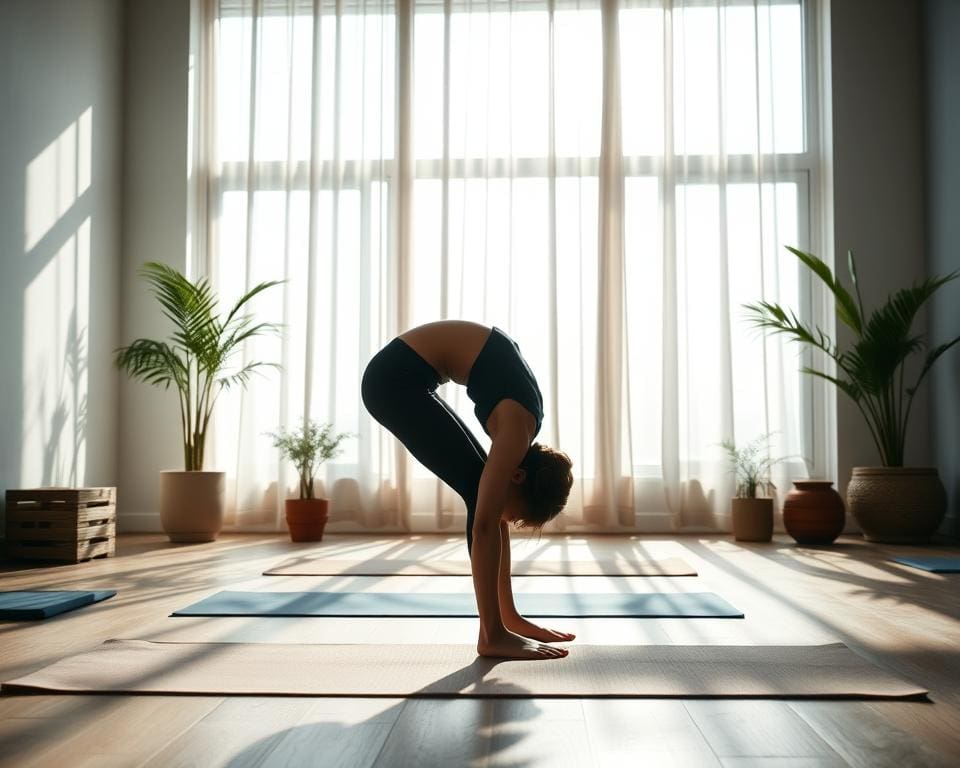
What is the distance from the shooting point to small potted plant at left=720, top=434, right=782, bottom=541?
483 cm

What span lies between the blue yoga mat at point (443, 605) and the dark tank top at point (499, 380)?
78cm

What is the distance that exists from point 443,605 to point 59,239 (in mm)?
3194

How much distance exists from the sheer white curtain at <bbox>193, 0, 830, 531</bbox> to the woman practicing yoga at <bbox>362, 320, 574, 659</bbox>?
3022 millimetres

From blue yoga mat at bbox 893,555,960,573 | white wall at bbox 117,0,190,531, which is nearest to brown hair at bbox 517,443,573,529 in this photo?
blue yoga mat at bbox 893,555,960,573

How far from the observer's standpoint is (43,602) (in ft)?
8.94

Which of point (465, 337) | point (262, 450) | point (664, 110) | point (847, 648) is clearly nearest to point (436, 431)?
point (465, 337)

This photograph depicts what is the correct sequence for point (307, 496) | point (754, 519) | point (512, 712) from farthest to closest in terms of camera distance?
1. point (307, 496)
2. point (754, 519)
3. point (512, 712)

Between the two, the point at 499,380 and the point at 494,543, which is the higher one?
the point at 499,380

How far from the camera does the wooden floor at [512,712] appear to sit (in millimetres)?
1410

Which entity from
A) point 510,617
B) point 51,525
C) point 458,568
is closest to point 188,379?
point 51,525

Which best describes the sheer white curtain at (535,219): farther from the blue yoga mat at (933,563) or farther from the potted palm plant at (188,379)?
the blue yoga mat at (933,563)

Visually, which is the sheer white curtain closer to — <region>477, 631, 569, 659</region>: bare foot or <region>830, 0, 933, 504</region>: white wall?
<region>830, 0, 933, 504</region>: white wall

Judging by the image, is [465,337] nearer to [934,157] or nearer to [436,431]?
[436,431]

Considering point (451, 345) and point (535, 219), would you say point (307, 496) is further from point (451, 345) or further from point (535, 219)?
point (451, 345)
